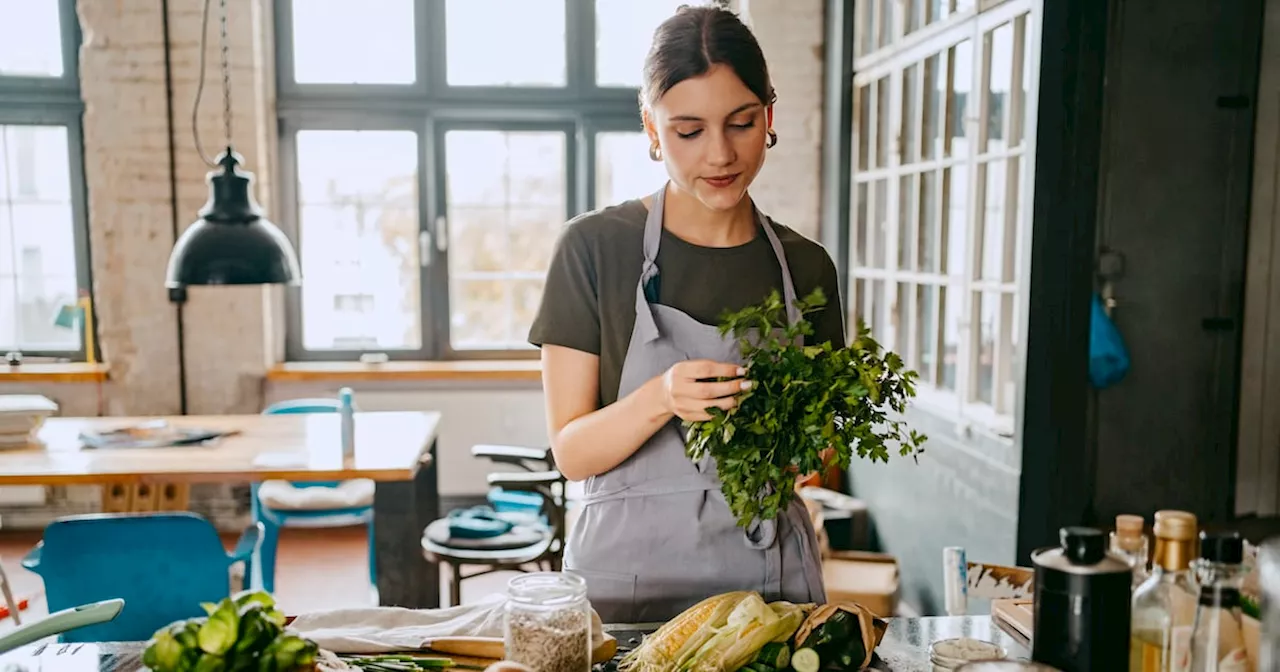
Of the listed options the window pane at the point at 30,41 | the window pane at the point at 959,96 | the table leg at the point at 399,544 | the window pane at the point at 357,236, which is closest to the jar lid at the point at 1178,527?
the window pane at the point at 959,96

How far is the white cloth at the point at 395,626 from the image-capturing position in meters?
1.27

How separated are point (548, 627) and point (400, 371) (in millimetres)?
3896

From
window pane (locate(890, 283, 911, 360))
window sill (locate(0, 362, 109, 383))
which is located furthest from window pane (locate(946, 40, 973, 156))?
window sill (locate(0, 362, 109, 383))

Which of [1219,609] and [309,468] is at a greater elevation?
[1219,609]

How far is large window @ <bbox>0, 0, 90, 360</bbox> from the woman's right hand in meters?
4.69

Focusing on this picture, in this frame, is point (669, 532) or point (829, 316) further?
point (829, 316)

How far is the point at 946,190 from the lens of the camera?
11.3ft

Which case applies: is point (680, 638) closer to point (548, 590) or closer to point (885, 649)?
point (548, 590)

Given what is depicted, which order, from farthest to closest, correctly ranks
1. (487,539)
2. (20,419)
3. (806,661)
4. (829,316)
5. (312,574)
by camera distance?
(312,574)
(20,419)
(487,539)
(829,316)
(806,661)

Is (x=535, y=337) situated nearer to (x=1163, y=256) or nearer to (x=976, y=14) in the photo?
(x=976, y=14)

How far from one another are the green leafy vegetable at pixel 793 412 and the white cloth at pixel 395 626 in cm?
28

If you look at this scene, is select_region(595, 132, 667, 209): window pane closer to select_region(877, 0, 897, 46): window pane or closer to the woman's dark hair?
select_region(877, 0, 897, 46): window pane

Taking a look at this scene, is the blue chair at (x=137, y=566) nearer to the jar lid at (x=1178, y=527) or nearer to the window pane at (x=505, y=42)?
the jar lid at (x=1178, y=527)

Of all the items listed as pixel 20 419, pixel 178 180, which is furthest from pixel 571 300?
pixel 178 180
